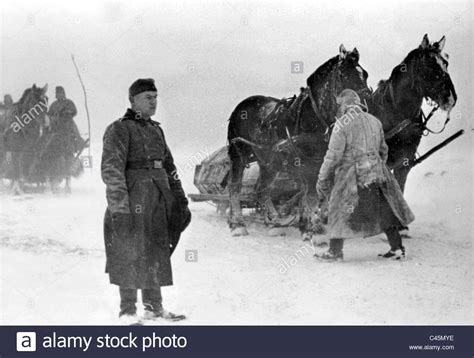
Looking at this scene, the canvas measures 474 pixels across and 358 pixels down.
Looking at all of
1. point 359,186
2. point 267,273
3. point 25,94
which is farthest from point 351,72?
point 25,94

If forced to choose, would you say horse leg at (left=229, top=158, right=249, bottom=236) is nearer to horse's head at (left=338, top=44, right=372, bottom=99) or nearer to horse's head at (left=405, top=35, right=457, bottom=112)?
horse's head at (left=338, top=44, right=372, bottom=99)

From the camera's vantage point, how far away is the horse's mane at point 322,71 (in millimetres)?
6852

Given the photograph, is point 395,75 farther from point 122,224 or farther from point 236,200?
point 122,224

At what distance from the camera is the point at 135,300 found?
4.70m

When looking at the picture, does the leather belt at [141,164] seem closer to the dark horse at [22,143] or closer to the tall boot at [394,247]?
the tall boot at [394,247]

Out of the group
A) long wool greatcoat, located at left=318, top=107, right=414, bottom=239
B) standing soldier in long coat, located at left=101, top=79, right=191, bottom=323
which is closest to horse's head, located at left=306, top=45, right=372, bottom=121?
long wool greatcoat, located at left=318, top=107, right=414, bottom=239

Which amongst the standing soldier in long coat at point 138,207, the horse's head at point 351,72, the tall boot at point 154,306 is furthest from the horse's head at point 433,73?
the tall boot at point 154,306

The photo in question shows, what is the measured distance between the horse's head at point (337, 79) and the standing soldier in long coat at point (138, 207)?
8.72ft

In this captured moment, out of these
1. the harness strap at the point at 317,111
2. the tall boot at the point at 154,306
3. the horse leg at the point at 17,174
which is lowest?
the tall boot at the point at 154,306

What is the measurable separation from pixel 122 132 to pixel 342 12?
2.93 meters

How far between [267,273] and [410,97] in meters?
2.54

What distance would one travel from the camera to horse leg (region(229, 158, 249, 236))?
830 cm

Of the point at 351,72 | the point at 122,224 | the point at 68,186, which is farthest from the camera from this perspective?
the point at 68,186

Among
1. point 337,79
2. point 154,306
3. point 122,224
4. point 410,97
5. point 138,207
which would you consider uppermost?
point 337,79
